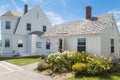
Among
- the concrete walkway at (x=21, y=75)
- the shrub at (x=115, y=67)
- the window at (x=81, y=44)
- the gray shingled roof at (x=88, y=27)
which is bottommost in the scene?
the concrete walkway at (x=21, y=75)

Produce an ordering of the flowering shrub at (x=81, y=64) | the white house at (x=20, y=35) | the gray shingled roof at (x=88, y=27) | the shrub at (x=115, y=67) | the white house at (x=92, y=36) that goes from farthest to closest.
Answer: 1. the white house at (x=20, y=35)
2. the gray shingled roof at (x=88, y=27)
3. the white house at (x=92, y=36)
4. the shrub at (x=115, y=67)
5. the flowering shrub at (x=81, y=64)

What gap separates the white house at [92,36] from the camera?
17.8 meters

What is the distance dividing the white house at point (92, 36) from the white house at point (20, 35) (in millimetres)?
7926

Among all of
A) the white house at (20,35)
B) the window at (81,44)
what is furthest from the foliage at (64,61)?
the white house at (20,35)

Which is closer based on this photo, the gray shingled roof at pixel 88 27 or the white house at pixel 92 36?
the white house at pixel 92 36

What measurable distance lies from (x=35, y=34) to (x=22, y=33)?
2.68 meters

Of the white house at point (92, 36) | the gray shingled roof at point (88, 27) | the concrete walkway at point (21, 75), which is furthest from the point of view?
the gray shingled roof at point (88, 27)

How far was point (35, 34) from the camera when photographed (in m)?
29.6

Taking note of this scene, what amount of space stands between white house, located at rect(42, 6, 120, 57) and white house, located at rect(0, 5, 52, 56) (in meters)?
7.93

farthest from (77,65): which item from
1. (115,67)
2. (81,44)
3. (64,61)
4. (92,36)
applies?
(81,44)

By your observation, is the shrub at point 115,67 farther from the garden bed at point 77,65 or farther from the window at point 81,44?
the window at point 81,44

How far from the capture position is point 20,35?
30484mm

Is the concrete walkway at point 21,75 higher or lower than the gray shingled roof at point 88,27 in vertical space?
lower

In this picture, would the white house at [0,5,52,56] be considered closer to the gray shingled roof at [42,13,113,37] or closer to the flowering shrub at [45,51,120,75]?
the gray shingled roof at [42,13,113,37]
